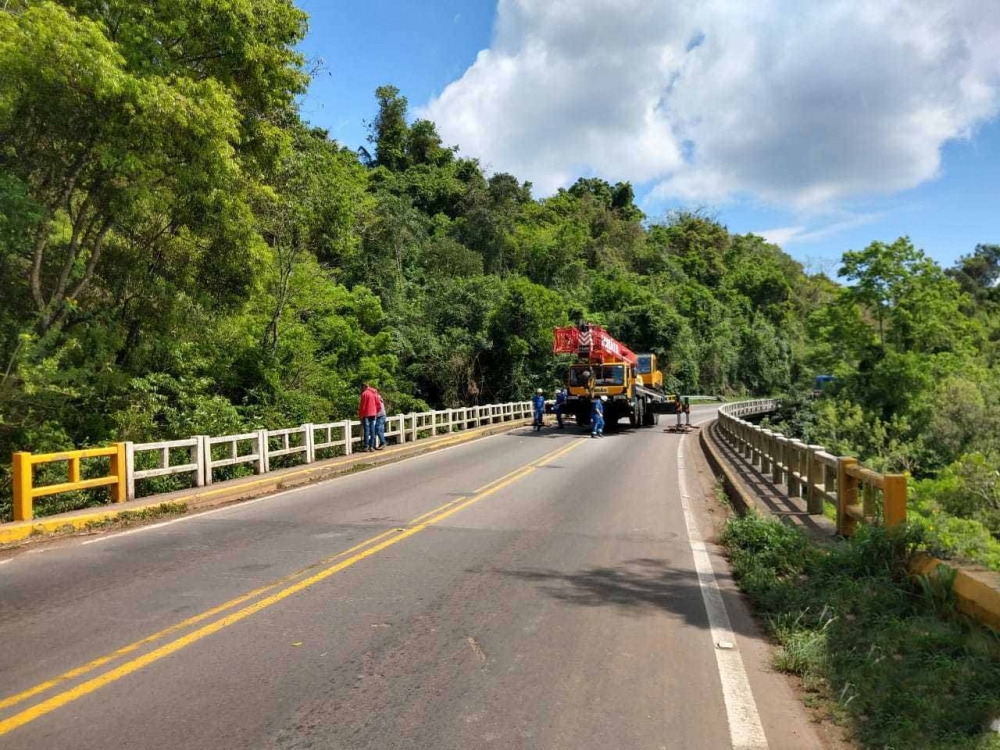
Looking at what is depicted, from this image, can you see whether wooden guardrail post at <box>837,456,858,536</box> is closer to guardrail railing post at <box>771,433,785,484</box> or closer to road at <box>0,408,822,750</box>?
road at <box>0,408,822,750</box>

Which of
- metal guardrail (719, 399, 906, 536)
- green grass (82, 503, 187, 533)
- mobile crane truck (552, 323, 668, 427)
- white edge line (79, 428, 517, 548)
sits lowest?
white edge line (79, 428, 517, 548)

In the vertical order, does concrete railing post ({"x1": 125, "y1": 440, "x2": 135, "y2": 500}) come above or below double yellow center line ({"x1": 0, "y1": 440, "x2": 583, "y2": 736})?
above

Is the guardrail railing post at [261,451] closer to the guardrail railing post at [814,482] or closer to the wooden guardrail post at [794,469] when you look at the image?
the wooden guardrail post at [794,469]

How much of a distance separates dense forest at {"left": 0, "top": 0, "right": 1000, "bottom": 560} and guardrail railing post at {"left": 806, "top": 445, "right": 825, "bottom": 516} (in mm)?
7996

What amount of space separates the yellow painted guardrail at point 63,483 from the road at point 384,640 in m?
1.24

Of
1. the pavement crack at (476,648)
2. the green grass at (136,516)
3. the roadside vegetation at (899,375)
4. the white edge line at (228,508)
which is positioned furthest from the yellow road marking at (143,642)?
the roadside vegetation at (899,375)

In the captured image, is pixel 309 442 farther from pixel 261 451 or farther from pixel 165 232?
pixel 165 232

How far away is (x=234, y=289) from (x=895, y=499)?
1569 centimetres

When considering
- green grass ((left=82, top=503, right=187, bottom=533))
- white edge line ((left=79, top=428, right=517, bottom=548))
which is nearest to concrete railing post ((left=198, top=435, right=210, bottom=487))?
white edge line ((left=79, top=428, right=517, bottom=548))

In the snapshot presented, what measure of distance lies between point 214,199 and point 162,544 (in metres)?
9.59

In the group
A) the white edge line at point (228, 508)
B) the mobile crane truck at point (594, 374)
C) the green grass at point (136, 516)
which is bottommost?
the white edge line at point (228, 508)

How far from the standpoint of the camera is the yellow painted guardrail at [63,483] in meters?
9.45

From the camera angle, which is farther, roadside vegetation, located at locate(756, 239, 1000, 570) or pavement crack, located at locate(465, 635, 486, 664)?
roadside vegetation, located at locate(756, 239, 1000, 570)

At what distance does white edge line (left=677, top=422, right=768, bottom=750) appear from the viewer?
3.97 m
